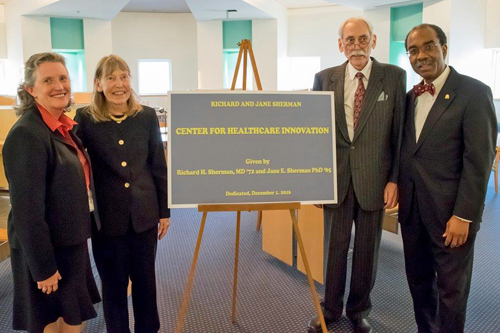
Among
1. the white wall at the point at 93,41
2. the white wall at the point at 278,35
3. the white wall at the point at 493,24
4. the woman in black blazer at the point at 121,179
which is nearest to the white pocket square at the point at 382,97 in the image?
the woman in black blazer at the point at 121,179

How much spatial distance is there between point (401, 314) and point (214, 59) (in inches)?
426

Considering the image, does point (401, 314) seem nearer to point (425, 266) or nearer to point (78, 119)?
point (425, 266)

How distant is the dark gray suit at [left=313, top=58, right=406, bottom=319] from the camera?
2.14 metres

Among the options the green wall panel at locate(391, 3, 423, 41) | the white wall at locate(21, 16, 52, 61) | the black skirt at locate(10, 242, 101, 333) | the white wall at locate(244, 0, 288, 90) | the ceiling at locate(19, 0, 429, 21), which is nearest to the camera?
the black skirt at locate(10, 242, 101, 333)

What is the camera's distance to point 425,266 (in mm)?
2100

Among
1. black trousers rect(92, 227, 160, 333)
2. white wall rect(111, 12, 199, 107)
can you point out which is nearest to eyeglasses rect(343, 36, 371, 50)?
black trousers rect(92, 227, 160, 333)

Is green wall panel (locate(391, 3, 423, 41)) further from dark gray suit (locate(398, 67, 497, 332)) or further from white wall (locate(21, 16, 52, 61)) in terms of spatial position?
white wall (locate(21, 16, 52, 61))

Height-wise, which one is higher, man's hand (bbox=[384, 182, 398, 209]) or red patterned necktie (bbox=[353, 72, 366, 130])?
red patterned necktie (bbox=[353, 72, 366, 130])

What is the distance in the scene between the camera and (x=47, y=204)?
160cm

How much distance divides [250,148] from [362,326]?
1.25 meters

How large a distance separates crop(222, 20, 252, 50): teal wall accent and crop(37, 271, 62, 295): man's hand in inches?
453

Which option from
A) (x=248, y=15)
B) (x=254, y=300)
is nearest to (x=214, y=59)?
(x=248, y=15)

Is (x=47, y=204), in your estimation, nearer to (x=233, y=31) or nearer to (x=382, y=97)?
(x=382, y=97)

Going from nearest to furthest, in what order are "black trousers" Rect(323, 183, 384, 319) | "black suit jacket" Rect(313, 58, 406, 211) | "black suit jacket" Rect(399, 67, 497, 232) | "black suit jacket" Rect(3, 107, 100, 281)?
"black suit jacket" Rect(3, 107, 100, 281) < "black suit jacket" Rect(399, 67, 497, 232) < "black suit jacket" Rect(313, 58, 406, 211) < "black trousers" Rect(323, 183, 384, 319)
